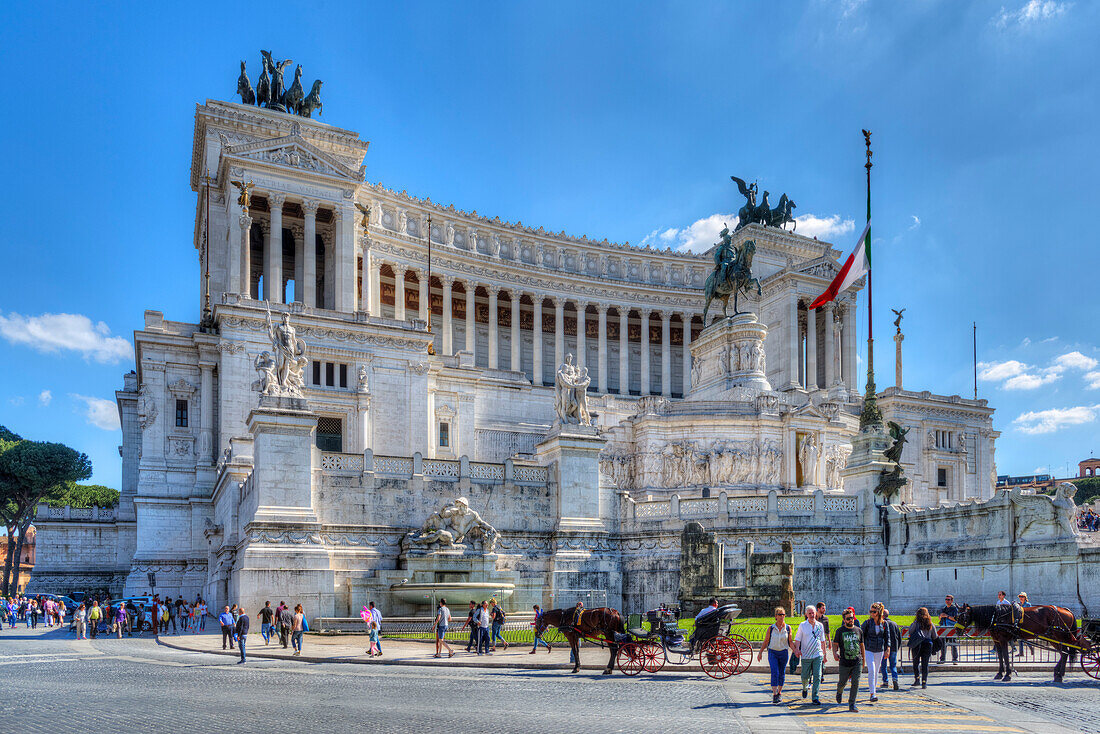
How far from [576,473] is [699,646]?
1750 centimetres

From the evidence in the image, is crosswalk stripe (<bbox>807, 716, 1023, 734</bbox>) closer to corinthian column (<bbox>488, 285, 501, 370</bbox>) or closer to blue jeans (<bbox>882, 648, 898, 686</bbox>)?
blue jeans (<bbox>882, 648, 898, 686</bbox>)

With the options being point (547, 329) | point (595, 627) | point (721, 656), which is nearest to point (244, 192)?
point (547, 329)

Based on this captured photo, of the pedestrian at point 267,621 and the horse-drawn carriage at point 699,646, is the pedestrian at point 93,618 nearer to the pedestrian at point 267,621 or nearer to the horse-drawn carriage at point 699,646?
the pedestrian at point 267,621

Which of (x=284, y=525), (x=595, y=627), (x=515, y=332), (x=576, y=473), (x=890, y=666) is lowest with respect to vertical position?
(x=890, y=666)

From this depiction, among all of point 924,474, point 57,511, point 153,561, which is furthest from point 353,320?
point 924,474

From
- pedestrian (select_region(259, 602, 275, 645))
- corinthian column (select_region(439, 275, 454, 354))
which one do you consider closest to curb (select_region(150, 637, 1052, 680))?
pedestrian (select_region(259, 602, 275, 645))

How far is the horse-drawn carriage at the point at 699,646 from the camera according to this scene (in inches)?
844

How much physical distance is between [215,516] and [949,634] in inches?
1547

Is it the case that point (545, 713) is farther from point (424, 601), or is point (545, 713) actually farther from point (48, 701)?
point (424, 601)

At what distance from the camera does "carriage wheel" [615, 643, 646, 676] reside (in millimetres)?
22438

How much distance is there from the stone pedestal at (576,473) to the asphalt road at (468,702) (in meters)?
15.5

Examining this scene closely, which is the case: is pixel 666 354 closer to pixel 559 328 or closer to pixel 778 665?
pixel 559 328

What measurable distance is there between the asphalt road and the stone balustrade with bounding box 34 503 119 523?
39.0 m

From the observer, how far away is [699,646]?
21.7m
